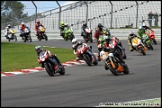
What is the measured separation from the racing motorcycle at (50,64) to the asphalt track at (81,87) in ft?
0.58

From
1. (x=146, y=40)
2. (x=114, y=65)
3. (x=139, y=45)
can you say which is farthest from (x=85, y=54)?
(x=146, y=40)

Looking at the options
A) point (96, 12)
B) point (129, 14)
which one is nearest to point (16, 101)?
point (129, 14)

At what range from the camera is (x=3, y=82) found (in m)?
12.8

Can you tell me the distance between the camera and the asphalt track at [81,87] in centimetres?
888

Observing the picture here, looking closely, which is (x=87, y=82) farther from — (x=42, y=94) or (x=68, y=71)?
(x=68, y=71)

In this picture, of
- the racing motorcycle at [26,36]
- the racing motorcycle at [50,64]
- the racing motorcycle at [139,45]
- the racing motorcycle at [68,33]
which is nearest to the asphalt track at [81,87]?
the racing motorcycle at [50,64]

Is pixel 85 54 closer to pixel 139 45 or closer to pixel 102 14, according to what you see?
pixel 139 45

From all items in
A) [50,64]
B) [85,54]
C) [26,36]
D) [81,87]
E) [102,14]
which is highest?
[102,14]

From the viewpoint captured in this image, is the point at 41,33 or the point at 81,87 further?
the point at 41,33

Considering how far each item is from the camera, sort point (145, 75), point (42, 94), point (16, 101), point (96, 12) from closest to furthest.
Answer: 1. point (16, 101)
2. point (42, 94)
3. point (145, 75)
4. point (96, 12)

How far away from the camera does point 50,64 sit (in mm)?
14508

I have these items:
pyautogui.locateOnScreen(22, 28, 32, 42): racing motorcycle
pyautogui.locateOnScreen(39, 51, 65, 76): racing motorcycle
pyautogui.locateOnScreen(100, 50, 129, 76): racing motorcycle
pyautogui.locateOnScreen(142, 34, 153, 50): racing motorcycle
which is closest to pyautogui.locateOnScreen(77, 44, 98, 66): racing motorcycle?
pyautogui.locateOnScreen(39, 51, 65, 76): racing motorcycle

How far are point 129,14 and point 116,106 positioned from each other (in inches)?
1334

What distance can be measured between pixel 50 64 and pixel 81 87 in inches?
139
